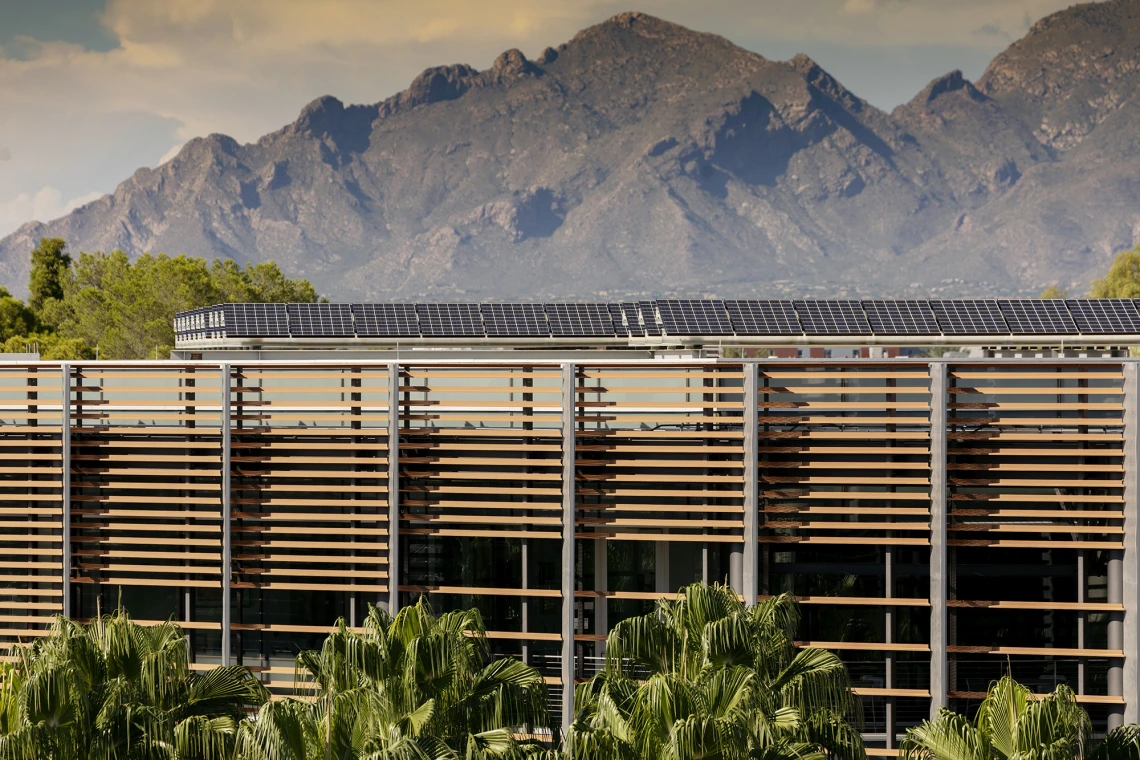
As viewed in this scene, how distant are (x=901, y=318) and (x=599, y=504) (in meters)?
16.0

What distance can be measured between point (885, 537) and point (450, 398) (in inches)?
287

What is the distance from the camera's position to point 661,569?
1808 centimetres

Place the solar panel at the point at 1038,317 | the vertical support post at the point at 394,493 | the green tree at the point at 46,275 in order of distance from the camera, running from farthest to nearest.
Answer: the green tree at the point at 46,275 < the solar panel at the point at 1038,317 < the vertical support post at the point at 394,493

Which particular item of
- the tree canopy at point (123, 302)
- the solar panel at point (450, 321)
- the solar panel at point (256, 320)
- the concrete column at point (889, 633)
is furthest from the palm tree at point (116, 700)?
the tree canopy at point (123, 302)

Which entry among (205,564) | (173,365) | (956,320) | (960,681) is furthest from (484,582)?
(956,320)

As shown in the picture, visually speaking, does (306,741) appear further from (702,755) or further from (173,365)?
(173,365)

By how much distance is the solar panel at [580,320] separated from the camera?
1245 inches

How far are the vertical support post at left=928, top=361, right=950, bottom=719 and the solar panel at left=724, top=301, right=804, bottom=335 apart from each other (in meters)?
13.0

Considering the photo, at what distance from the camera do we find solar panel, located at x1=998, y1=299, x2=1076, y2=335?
30.2 m

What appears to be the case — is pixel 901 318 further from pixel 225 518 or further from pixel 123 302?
pixel 123 302

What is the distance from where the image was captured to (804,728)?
1177 centimetres

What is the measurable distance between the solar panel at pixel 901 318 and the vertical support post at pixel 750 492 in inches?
537

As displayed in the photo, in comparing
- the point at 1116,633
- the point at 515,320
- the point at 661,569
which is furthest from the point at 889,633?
the point at 515,320

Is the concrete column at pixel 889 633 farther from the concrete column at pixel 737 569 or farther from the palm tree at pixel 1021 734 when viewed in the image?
the palm tree at pixel 1021 734
